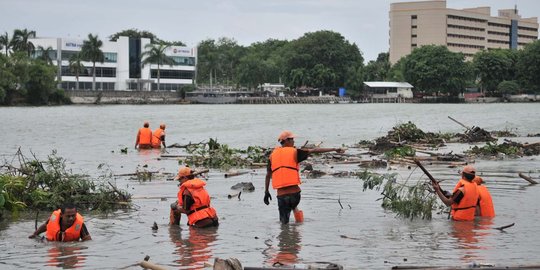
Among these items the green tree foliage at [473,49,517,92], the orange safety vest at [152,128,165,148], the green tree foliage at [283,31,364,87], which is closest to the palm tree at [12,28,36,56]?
the green tree foliage at [283,31,364,87]

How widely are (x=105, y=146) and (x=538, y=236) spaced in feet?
104

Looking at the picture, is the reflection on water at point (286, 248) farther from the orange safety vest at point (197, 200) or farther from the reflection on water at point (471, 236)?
the reflection on water at point (471, 236)

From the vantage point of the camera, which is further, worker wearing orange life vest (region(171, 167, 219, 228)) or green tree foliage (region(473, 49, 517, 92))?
green tree foliage (region(473, 49, 517, 92))

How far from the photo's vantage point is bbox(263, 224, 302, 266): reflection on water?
13.4 m

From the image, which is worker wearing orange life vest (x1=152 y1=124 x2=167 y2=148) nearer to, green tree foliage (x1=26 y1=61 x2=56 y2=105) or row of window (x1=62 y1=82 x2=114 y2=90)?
green tree foliage (x1=26 y1=61 x2=56 y2=105)

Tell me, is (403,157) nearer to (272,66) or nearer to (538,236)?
(538,236)

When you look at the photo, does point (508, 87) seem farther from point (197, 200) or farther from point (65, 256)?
point (65, 256)

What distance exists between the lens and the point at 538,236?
615 inches

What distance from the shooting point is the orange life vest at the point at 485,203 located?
17.1 m

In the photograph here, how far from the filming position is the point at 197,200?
15.7m

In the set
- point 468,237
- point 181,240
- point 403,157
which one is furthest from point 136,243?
point 403,157

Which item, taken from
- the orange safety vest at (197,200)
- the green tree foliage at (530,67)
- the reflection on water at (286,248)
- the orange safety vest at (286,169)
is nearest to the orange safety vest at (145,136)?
the orange safety vest at (197,200)

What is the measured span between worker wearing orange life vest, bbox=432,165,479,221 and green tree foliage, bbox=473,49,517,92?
152m

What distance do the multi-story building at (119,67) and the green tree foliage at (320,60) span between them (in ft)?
69.1
